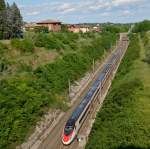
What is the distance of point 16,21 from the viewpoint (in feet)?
298

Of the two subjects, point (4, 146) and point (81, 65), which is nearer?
point (4, 146)

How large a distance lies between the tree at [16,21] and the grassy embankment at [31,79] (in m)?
5.47

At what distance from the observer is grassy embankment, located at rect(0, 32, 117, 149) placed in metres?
45.2

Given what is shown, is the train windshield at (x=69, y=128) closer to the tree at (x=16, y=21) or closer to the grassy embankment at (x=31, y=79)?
the grassy embankment at (x=31, y=79)

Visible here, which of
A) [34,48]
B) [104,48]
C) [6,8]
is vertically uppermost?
[6,8]

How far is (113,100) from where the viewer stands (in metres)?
54.8

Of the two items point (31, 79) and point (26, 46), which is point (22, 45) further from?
point (31, 79)

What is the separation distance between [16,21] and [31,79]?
35198mm

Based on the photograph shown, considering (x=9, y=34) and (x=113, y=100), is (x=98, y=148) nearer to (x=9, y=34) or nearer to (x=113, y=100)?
(x=113, y=100)

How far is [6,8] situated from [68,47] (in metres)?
22.1

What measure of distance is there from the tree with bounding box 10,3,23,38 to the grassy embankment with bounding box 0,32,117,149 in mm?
5470

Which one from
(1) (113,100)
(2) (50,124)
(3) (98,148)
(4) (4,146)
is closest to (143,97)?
(1) (113,100)

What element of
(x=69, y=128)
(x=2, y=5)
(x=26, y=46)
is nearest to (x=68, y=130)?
(x=69, y=128)

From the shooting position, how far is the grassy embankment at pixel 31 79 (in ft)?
148
